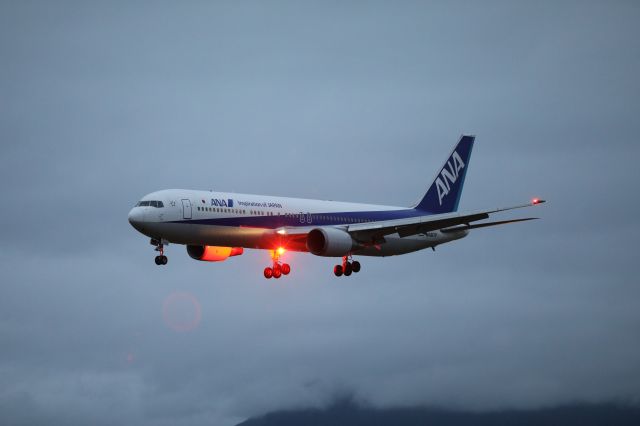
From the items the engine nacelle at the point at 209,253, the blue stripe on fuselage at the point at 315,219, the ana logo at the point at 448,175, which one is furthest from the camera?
the ana logo at the point at 448,175

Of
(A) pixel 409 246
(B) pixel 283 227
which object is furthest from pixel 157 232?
(A) pixel 409 246

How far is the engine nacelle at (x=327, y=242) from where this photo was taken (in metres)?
68.4

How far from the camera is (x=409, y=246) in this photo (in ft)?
261

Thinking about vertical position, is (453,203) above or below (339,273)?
above

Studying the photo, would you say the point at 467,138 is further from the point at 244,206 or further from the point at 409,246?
the point at 244,206

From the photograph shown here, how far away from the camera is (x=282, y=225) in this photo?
69250 mm

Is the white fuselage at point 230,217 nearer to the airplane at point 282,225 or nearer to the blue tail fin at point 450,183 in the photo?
the airplane at point 282,225

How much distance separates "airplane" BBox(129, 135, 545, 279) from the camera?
2530 inches

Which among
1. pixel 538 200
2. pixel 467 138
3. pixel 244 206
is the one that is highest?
pixel 467 138

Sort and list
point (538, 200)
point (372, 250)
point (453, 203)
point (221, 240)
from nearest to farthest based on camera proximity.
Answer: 1. point (538, 200)
2. point (221, 240)
3. point (372, 250)
4. point (453, 203)

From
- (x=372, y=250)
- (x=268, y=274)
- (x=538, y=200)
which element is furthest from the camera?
(x=372, y=250)

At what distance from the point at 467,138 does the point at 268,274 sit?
84.7ft

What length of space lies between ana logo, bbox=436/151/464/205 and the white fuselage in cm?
1046

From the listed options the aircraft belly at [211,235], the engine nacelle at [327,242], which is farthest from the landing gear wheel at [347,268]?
the aircraft belly at [211,235]
